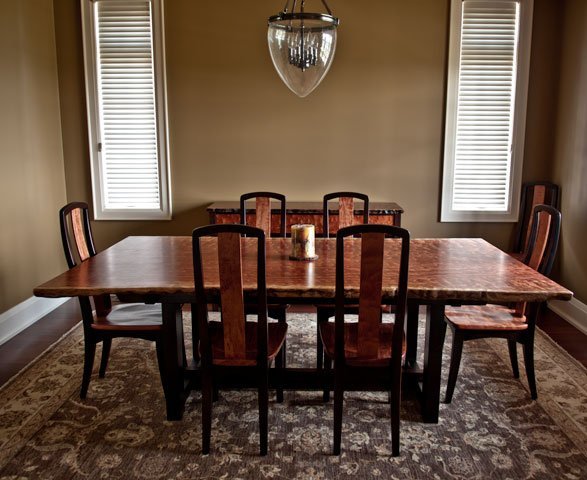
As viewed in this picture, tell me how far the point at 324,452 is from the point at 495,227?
3.08 meters

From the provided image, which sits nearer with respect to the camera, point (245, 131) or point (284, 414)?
point (284, 414)

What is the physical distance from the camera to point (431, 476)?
2.33m

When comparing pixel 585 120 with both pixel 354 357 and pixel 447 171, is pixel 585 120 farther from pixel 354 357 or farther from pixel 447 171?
pixel 354 357

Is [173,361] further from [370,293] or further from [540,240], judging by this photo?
[540,240]

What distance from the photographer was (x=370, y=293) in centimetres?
237

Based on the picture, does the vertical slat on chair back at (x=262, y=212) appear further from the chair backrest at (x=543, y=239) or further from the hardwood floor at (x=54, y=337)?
the chair backrest at (x=543, y=239)

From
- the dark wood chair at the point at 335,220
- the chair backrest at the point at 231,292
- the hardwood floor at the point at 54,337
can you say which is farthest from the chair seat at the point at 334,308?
the hardwood floor at the point at 54,337

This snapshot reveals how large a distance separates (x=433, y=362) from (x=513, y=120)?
2.82 m

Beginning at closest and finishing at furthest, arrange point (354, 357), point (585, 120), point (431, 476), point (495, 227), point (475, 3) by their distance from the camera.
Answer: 1. point (431, 476)
2. point (354, 357)
3. point (585, 120)
4. point (475, 3)
5. point (495, 227)

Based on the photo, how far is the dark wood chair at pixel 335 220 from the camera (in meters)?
3.14

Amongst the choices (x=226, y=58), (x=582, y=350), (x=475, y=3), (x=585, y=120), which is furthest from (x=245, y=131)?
(x=582, y=350)

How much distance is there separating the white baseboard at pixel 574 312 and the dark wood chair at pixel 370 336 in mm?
2150

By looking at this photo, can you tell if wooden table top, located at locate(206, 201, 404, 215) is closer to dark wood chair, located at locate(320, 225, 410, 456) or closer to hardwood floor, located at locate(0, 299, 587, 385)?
hardwood floor, located at locate(0, 299, 587, 385)

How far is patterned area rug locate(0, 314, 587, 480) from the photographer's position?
2.39m
